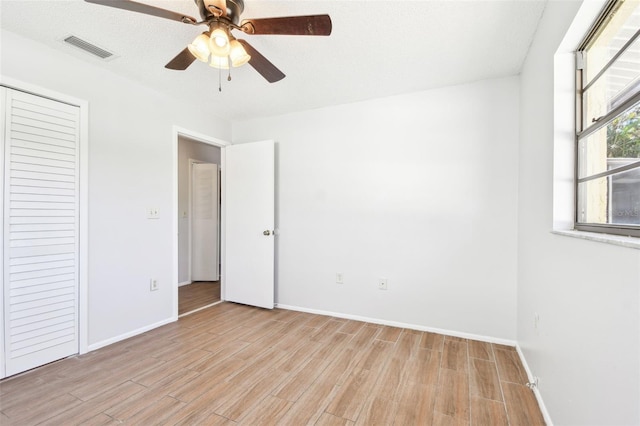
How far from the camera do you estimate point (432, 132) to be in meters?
2.71

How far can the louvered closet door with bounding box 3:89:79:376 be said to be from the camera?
1946mm

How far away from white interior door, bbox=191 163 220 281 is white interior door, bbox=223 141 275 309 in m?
1.26

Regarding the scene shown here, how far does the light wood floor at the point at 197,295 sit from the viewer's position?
136 inches

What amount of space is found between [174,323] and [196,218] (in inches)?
88.1

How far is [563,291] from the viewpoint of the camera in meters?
1.35

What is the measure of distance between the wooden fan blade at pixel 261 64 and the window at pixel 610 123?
1656 mm

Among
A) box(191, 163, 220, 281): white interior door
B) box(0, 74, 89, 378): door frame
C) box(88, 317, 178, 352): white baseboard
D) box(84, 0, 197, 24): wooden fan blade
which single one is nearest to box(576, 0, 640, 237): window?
box(84, 0, 197, 24): wooden fan blade

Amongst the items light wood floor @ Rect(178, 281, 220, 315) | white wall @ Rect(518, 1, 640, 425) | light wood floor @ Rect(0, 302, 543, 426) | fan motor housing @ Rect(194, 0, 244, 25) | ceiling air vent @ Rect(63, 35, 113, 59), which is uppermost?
ceiling air vent @ Rect(63, 35, 113, 59)

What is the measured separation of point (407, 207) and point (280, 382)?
193 cm

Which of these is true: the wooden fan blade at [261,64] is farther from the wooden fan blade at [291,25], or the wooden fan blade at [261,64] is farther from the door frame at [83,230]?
the door frame at [83,230]

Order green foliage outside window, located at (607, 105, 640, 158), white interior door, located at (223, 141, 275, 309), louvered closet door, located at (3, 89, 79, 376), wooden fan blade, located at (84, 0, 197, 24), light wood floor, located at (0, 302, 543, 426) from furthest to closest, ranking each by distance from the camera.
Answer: white interior door, located at (223, 141, 275, 309) → louvered closet door, located at (3, 89, 79, 376) → light wood floor, located at (0, 302, 543, 426) → wooden fan blade, located at (84, 0, 197, 24) → green foliage outside window, located at (607, 105, 640, 158)

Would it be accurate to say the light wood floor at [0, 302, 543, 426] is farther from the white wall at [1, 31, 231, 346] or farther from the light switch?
the light switch

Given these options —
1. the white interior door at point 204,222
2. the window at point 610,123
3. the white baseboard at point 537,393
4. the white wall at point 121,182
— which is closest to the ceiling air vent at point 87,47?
the white wall at point 121,182

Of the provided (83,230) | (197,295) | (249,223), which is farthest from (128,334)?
(249,223)
